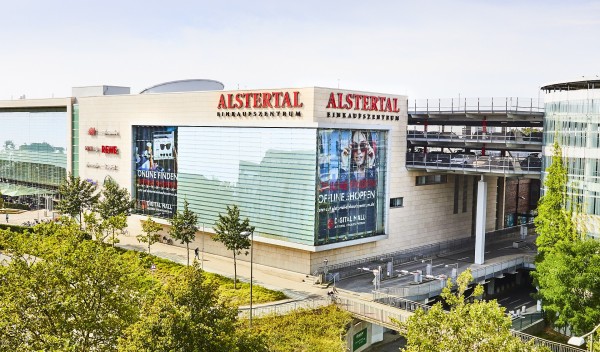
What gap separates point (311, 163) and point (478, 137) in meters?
18.8

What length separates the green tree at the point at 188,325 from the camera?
21.5 meters

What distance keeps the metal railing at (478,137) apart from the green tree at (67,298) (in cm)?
4234

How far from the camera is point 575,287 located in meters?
41.1

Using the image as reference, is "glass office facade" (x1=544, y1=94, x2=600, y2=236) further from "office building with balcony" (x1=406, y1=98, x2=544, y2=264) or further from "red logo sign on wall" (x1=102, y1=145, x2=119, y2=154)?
"red logo sign on wall" (x1=102, y1=145, x2=119, y2=154)

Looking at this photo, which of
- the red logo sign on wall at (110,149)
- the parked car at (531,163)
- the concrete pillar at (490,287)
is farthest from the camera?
the red logo sign on wall at (110,149)

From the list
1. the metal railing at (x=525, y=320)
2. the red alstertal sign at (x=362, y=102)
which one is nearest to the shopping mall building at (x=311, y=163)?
the red alstertal sign at (x=362, y=102)

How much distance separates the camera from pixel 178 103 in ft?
213

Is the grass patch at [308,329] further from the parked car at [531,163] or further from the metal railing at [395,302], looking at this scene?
the parked car at [531,163]

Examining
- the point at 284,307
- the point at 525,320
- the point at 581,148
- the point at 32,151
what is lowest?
the point at 525,320

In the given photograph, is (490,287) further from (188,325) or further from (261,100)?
(188,325)

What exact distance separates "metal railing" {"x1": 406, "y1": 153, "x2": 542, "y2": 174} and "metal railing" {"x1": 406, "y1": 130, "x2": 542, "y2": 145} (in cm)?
167

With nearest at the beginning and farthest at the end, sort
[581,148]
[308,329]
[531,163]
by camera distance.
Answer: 1. [308,329]
2. [581,148]
3. [531,163]

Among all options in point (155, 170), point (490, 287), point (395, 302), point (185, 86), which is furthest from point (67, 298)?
point (185, 86)

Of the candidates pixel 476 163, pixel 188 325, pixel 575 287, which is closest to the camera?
pixel 188 325
